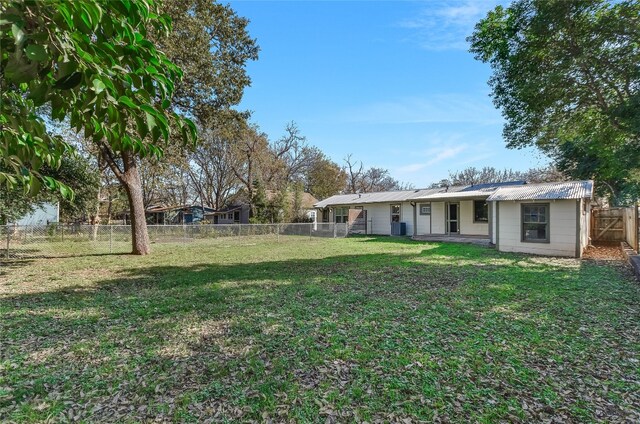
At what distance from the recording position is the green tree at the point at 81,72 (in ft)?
3.11

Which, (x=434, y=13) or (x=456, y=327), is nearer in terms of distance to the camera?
(x=456, y=327)

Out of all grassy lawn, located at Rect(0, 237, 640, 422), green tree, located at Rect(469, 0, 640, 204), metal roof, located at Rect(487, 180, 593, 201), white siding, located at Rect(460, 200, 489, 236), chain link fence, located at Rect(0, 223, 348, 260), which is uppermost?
green tree, located at Rect(469, 0, 640, 204)

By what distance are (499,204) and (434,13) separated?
297 inches

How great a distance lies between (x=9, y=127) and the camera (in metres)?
1.34

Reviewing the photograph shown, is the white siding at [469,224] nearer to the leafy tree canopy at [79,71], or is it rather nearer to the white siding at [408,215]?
the white siding at [408,215]

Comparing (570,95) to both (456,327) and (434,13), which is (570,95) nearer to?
(434,13)

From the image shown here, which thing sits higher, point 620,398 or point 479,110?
point 479,110

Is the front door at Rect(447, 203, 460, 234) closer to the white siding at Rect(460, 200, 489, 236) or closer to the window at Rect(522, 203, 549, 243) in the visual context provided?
the white siding at Rect(460, 200, 489, 236)

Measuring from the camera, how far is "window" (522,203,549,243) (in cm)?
1173

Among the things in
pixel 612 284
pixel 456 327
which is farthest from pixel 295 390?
pixel 612 284

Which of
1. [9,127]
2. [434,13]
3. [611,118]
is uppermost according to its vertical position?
[434,13]

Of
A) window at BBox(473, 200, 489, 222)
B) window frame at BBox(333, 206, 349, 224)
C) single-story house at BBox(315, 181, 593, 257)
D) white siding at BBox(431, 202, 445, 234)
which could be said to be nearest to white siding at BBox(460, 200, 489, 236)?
single-story house at BBox(315, 181, 593, 257)

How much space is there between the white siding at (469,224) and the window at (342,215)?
29.6 ft

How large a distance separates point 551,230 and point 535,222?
0.56m
